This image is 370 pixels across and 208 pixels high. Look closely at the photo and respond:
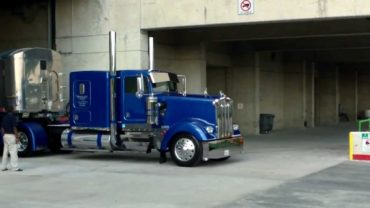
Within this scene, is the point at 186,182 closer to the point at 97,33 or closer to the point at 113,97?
the point at 113,97

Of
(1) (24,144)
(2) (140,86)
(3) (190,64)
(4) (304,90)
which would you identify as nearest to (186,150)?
(2) (140,86)

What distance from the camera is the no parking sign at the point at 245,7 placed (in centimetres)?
1809

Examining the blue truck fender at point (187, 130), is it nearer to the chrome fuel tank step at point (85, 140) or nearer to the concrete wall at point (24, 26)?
the chrome fuel tank step at point (85, 140)

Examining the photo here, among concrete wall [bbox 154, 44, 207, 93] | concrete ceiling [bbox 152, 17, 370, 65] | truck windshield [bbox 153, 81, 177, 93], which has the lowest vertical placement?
truck windshield [bbox 153, 81, 177, 93]

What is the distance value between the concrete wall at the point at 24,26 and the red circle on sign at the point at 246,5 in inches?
306

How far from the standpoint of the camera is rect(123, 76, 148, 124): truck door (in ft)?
51.3

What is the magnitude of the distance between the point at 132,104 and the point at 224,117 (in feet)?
8.24

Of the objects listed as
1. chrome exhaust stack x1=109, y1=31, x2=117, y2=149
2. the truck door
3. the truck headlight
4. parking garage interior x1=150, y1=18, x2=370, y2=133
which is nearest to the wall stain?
parking garage interior x1=150, y1=18, x2=370, y2=133

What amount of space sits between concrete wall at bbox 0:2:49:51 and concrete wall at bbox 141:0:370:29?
447 cm

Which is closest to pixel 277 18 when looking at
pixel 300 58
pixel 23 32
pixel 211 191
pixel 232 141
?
pixel 232 141

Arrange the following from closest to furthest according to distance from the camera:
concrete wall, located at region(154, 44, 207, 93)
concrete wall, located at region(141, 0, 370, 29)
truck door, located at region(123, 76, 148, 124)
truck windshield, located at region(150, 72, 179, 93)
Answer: truck door, located at region(123, 76, 148, 124)
truck windshield, located at region(150, 72, 179, 93)
concrete wall, located at region(141, 0, 370, 29)
concrete wall, located at region(154, 44, 207, 93)

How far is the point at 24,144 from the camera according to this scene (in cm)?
1742

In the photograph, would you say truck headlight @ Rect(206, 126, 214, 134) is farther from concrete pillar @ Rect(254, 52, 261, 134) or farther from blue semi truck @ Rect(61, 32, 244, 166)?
concrete pillar @ Rect(254, 52, 261, 134)

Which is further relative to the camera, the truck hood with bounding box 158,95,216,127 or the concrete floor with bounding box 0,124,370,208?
the truck hood with bounding box 158,95,216,127
